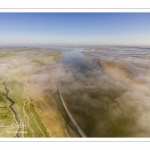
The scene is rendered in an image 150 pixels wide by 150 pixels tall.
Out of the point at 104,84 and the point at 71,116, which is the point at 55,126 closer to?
the point at 71,116

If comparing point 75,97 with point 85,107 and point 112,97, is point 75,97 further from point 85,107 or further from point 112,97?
point 112,97

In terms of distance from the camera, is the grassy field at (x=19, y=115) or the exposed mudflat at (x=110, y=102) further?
the exposed mudflat at (x=110, y=102)

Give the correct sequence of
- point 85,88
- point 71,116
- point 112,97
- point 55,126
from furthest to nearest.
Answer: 1. point 85,88
2. point 112,97
3. point 71,116
4. point 55,126

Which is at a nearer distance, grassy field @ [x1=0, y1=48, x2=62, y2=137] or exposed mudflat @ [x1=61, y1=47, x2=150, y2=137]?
grassy field @ [x1=0, y1=48, x2=62, y2=137]

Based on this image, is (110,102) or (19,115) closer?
(19,115)
